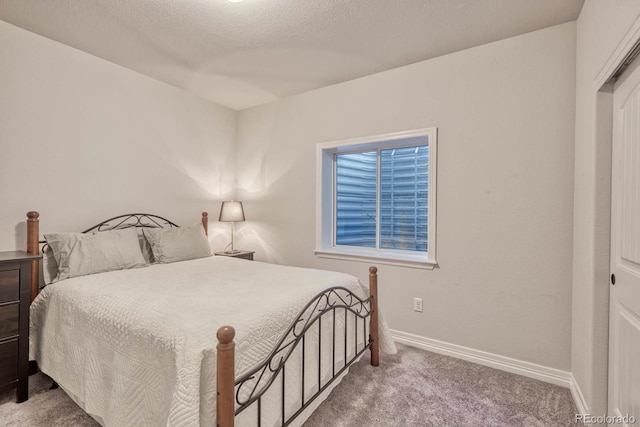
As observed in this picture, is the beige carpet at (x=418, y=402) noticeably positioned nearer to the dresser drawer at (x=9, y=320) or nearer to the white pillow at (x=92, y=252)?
the dresser drawer at (x=9, y=320)

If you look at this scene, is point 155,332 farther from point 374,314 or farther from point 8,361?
point 374,314

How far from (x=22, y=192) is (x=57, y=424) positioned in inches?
67.3

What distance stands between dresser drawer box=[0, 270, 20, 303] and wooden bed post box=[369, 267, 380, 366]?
2.35 m

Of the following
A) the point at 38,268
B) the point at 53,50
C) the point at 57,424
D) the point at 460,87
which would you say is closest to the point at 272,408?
the point at 57,424

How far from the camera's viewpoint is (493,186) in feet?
7.92

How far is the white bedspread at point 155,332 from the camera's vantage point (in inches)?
47.2

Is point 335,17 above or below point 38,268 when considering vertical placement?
above

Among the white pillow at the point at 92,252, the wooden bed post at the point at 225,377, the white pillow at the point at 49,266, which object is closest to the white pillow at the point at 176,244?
the white pillow at the point at 92,252

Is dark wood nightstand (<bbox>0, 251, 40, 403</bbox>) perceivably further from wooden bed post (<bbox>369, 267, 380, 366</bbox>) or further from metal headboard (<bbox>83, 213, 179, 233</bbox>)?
wooden bed post (<bbox>369, 267, 380, 366</bbox>)

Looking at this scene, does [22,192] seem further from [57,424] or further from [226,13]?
[226,13]

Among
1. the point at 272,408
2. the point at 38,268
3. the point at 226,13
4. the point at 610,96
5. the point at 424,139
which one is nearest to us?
the point at 272,408

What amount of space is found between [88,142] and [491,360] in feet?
12.8

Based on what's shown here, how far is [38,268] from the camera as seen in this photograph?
223cm

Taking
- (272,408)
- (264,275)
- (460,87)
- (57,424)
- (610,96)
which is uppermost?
(460,87)
